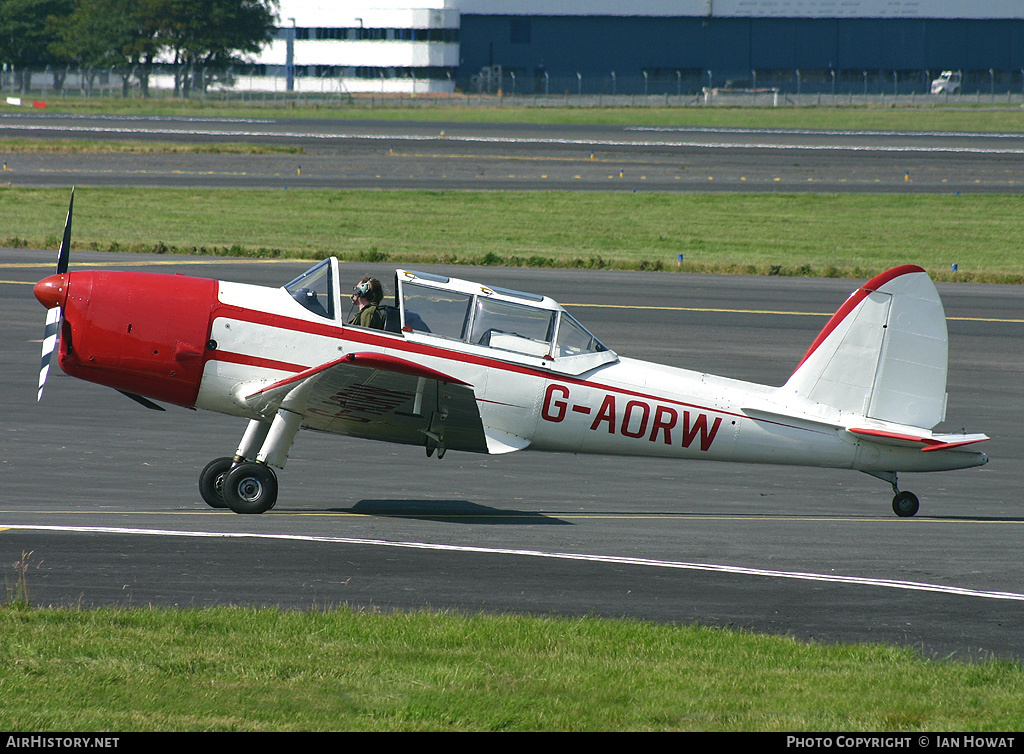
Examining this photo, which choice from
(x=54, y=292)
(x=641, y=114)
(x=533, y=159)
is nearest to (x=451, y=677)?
(x=54, y=292)

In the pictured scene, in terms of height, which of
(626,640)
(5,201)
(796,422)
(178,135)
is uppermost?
(178,135)

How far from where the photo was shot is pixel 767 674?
24.7 ft

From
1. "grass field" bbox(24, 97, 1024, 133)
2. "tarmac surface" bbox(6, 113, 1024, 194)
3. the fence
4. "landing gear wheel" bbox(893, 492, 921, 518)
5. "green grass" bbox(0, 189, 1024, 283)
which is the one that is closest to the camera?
"landing gear wheel" bbox(893, 492, 921, 518)

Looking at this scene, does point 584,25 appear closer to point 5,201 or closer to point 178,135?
point 178,135

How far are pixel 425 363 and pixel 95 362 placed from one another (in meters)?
3.25

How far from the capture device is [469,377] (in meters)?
12.1

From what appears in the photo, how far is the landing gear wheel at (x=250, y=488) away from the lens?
11.8 metres

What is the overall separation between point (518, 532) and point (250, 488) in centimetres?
277

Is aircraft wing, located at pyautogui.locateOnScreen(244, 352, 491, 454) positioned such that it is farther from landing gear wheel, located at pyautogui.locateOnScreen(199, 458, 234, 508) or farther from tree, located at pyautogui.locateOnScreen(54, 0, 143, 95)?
tree, located at pyautogui.locateOnScreen(54, 0, 143, 95)

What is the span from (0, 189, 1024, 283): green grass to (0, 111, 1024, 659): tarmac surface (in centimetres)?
1306

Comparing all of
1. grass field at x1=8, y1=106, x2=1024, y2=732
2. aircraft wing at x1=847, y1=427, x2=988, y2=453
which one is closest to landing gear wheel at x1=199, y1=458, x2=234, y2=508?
grass field at x1=8, y1=106, x2=1024, y2=732

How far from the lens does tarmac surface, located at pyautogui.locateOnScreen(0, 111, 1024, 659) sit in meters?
9.30
